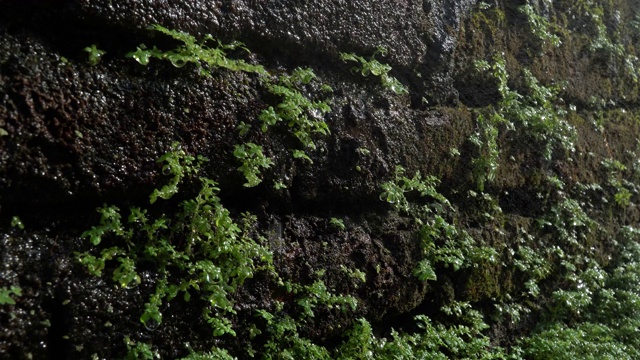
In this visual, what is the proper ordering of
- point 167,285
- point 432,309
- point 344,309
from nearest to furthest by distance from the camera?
point 167,285 → point 344,309 → point 432,309

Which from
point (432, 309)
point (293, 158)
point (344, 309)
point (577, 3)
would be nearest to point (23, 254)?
point (293, 158)

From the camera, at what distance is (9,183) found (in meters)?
2.03

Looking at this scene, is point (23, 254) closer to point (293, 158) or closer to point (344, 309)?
point (293, 158)

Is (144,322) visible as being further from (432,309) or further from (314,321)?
(432,309)

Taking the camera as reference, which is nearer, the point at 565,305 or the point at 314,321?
the point at 314,321

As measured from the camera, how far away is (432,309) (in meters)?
3.52

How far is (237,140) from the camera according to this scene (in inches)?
106

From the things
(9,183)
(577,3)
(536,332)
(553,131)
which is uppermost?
(577,3)

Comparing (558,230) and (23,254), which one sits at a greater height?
(558,230)

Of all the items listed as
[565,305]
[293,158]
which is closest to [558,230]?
[565,305]

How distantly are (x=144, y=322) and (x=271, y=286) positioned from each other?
635 mm

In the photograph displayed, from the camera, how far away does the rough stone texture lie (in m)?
2.12

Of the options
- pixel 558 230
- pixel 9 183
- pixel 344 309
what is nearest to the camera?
→ pixel 9 183

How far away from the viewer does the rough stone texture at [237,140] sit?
6.95 ft
